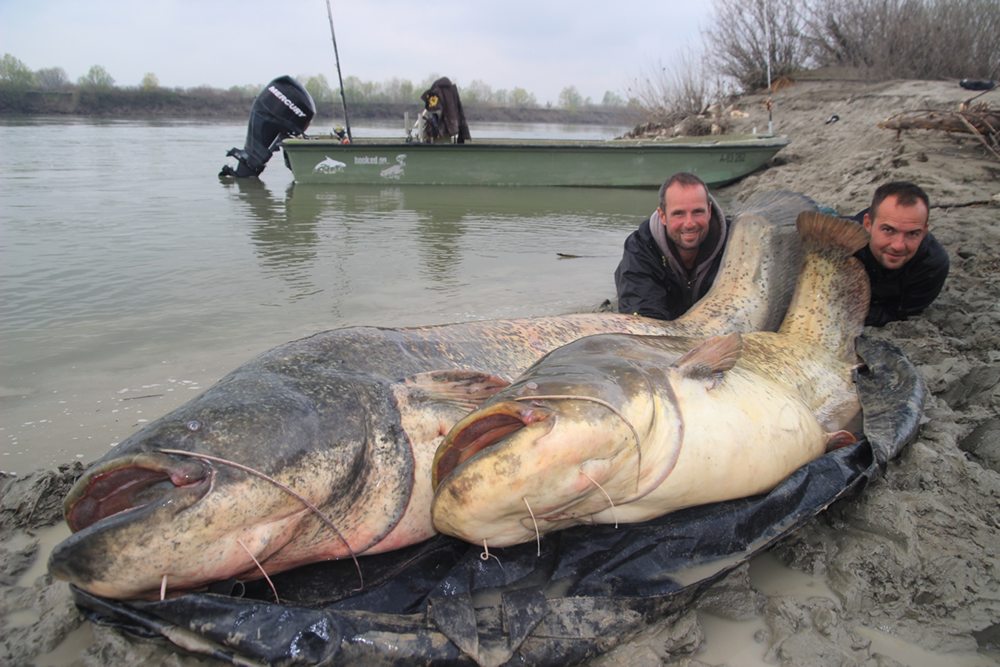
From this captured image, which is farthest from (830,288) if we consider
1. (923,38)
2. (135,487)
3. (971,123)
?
(923,38)

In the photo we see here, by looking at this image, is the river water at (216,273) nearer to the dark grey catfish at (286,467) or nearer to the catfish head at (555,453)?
the dark grey catfish at (286,467)

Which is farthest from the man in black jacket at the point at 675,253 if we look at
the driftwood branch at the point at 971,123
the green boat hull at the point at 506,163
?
the green boat hull at the point at 506,163

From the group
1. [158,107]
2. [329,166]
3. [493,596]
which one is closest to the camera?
[493,596]

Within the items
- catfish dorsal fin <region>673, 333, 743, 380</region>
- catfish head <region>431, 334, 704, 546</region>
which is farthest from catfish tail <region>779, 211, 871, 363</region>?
catfish head <region>431, 334, 704, 546</region>

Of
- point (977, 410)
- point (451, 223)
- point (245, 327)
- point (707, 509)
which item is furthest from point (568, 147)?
point (707, 509)

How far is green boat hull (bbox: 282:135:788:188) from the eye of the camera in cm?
1302

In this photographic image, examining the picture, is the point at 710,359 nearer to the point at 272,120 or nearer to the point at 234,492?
the point at 234,492

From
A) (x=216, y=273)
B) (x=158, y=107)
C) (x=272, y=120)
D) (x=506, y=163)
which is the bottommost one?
(x=216, y=273)

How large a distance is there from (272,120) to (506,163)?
206 inches

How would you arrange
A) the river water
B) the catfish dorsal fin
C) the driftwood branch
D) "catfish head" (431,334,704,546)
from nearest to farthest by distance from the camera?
"catfish head" (431,334,704,546) < the catfish dorsal fin < the river water < the driftwood branch

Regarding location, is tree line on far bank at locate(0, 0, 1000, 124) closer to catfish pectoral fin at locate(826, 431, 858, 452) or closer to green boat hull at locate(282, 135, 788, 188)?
green boat hull at locate(282, 135, 788, 188)

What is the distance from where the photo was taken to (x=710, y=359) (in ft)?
7.20

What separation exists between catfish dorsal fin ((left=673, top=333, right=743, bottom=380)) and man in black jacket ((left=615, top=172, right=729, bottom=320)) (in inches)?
67.8

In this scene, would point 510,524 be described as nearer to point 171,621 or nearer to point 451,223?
point 171,621
